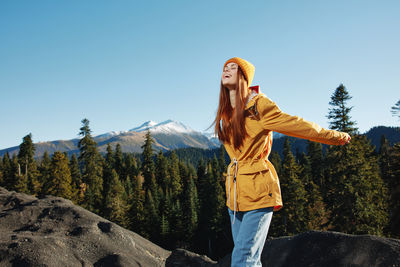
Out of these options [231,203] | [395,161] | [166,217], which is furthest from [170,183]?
[231,203]

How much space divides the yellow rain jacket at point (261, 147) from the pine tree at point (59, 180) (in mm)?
41059

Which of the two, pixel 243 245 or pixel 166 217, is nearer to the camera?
pixel 243 245

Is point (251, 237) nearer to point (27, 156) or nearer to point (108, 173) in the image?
point (108, 173)

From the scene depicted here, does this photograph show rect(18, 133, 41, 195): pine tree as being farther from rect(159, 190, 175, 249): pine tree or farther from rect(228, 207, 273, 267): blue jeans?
rect(228, 207, 273, 267): blue jeans

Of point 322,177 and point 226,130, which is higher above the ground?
point 226,130

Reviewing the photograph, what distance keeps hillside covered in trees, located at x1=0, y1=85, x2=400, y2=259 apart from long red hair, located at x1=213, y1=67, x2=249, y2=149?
66.0 ft

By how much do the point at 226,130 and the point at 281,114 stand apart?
28.9 inches

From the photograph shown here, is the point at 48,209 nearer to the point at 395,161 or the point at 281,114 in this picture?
the point at 281,114

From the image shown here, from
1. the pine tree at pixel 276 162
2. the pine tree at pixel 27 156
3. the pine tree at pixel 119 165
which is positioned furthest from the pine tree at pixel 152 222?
the pine tree at pixel 276 162

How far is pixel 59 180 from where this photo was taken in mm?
39094

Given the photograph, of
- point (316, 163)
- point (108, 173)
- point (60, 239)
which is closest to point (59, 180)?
point (108, 173)

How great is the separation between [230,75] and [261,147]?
0.89 meters

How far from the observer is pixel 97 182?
46094 mm

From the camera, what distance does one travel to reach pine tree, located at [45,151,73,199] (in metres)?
38.8
